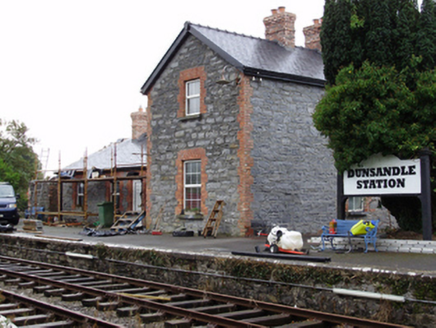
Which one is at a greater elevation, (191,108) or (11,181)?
(191,108)

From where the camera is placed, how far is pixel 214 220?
17469 mm

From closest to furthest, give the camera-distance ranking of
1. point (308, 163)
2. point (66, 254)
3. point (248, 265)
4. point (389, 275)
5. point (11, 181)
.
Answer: point (389, 275)
point (248, 265)
point (66, 254)
point (308, 163)
point (11, 181)

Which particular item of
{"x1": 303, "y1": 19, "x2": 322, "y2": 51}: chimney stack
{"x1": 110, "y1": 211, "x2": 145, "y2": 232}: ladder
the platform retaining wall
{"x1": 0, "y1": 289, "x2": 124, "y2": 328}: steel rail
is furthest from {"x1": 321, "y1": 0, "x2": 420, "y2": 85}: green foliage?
{"x1": 303, "y1": 19, "x2": 322, "y2": 51}: chimney stack

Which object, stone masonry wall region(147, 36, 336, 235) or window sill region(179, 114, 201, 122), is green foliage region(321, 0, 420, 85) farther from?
window sill region(179, 114, 201, 122)

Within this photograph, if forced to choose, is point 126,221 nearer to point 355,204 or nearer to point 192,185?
point 192,185

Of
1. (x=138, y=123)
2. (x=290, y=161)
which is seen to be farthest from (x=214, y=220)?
Result: (x=138, y=123)

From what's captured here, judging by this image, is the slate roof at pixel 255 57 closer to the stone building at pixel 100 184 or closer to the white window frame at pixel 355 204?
the white window frame at pixel 355 204

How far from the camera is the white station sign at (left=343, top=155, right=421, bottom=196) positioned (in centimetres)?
1176

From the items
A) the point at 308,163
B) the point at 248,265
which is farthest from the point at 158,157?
the point at 248,265

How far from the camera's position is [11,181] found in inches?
1284

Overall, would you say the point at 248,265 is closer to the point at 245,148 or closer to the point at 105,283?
the point at 105,283

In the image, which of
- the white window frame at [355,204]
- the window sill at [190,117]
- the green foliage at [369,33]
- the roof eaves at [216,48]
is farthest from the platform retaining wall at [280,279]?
the white window frame at [355,204]

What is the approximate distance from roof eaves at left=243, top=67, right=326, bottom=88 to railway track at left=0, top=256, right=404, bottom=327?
8228 mm

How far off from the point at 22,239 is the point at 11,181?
15.7 meters
